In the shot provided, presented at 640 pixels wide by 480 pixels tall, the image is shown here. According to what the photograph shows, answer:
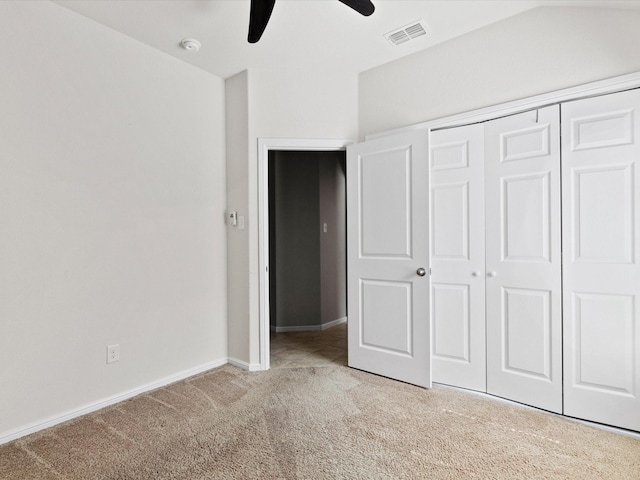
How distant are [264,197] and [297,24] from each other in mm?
1380

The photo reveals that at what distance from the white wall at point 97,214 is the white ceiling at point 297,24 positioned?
23cm

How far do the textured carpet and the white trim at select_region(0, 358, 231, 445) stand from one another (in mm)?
54

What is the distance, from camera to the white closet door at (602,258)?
2.12 m

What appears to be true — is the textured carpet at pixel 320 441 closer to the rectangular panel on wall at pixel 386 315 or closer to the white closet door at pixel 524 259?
the white closet door at pixel 524 259

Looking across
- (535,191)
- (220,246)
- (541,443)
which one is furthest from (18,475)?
(535,191)

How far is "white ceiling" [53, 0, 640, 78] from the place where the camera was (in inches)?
93.1

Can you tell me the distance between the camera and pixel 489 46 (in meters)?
2.64

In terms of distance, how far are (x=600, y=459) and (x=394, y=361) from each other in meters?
1.39

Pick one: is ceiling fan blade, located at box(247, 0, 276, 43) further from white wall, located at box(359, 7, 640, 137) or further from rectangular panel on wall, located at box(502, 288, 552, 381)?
rectangular panel on wall, located at box(502, 288, 552, 381)

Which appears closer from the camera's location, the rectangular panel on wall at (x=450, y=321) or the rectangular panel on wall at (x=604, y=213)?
the rectangular panel on wall at (x=604, y=213)

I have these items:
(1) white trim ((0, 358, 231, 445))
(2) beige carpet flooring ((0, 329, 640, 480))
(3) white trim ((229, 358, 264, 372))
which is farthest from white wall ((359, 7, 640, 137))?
(1) white trim ((0, 358, 231, 445))

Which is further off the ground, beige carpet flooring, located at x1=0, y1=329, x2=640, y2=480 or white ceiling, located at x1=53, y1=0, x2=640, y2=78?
white ceiling, located at x1=53, y1=0, x2=640, y2=78

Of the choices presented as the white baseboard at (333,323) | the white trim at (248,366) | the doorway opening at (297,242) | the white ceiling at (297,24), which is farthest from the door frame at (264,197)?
the white baseboard at (333,323)

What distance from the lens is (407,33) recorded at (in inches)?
107
